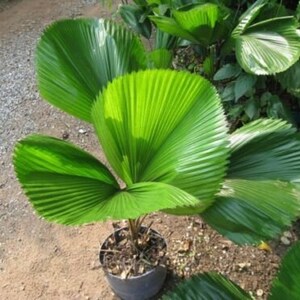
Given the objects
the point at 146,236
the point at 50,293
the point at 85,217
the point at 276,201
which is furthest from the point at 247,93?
the point at 85,217

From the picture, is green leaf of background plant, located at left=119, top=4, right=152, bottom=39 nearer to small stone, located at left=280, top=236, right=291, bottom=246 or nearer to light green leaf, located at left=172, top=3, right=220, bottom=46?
light green leaf, located at left=172, top=3, right=220, bottom=46

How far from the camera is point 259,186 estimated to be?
5.05 feet

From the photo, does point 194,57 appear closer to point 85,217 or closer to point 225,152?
point 225,152

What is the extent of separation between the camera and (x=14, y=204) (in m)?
2.70

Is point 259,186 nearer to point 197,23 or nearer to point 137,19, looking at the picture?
point 197,23

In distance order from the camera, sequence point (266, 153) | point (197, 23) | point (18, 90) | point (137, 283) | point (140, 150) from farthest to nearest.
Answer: point (18, 90) → point (197, 23) → point (137, 283) → point (266, 153) → point (140, 150)

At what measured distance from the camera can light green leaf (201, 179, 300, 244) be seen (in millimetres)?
1479

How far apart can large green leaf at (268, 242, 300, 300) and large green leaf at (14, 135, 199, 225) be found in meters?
0.26

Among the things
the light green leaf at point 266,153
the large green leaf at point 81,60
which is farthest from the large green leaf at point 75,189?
the light green leaf at point 266,153

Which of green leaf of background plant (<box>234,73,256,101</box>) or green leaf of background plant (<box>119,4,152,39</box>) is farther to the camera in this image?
green leaf of background plant (<box>119,4,152,39</box>)

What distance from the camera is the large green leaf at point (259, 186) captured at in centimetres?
148

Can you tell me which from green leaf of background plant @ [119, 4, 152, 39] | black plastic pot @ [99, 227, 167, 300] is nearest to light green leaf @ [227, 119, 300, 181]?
black plastic pot @ [99, 227, 167, 300]

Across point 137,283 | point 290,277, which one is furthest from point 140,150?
point 137,283

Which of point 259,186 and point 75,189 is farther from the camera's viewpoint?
point 259,186
